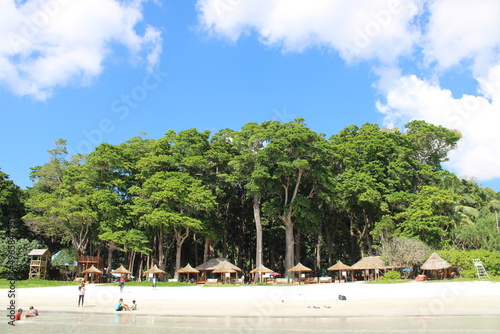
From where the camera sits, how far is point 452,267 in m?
30.6

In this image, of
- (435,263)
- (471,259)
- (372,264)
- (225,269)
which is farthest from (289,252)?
(471,259)

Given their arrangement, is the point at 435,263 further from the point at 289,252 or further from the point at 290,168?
the point at 290,168

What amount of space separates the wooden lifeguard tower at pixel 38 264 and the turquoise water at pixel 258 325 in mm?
23895

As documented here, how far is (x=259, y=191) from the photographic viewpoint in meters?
39.5

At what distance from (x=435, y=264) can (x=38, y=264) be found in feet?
117

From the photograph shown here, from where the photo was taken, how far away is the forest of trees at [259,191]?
121ft

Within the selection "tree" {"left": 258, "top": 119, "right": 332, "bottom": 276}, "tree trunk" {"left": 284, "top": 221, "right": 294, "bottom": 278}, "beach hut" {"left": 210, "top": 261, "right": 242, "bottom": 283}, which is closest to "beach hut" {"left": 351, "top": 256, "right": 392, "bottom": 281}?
"tree trunk" {"left": 284, "top": 221, "right": 294, "bottom": 278}

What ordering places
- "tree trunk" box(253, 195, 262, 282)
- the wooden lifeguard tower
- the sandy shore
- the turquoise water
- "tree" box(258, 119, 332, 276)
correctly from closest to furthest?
the turquoise water
the sandy shore
"tree" box(258, 119, 332, 276)
"tree trunk" box(253, 195, 262, 282)
the wooden lifeguard tower

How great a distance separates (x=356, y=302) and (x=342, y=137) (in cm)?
2697

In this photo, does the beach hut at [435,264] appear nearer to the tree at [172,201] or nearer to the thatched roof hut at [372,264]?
the thatched roof hut at [372,264]

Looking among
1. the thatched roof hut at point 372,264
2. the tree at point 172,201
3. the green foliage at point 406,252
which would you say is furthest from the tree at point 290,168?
the green foliage at point 406,252

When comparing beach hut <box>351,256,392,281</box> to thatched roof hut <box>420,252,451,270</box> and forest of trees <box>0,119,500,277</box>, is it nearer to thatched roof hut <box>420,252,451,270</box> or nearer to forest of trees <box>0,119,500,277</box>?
forest of trees <box>0,119,500,277</box>

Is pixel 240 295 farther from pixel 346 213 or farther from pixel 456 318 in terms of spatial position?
pixel 346 213

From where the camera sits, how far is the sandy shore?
18.5m
